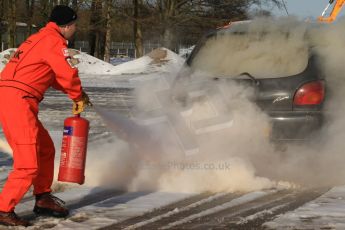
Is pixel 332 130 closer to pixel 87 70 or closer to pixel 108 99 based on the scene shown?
pixel 108 99

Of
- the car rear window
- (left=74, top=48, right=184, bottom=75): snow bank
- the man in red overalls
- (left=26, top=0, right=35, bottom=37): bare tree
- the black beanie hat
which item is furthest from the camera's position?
(left=26, top=0, right=35, bottom=37): bare tree

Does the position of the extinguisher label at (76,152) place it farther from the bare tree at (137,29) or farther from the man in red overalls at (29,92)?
the bare tree at (137,29)

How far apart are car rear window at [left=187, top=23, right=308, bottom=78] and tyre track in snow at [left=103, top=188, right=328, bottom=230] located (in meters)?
1.22

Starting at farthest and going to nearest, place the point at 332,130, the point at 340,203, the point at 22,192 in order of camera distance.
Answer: the point at 332,130 < the point at 340,203 < the point at 22,192

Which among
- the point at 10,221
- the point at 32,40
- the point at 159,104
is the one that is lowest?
the point at 10,221

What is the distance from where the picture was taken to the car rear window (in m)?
6.05

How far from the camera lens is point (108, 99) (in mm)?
15805

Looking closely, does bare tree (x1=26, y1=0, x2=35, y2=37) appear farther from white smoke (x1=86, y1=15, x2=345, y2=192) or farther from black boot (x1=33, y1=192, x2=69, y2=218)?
black boot (x1=33, y1=192, x2=69, y2=218)

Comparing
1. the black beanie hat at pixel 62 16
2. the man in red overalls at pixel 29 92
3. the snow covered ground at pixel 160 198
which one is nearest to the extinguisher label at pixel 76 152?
the man in red overalls at pixel 29 92

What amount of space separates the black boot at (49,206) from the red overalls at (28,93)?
383 millimetres

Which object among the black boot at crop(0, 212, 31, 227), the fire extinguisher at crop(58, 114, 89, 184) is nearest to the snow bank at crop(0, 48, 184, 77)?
the fire extinguisher at crop(58, 114, 89, 184)

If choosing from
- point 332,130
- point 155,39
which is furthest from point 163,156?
point 155,39

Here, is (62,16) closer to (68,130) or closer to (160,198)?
(68,130)

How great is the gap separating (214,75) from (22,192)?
2.71 m
